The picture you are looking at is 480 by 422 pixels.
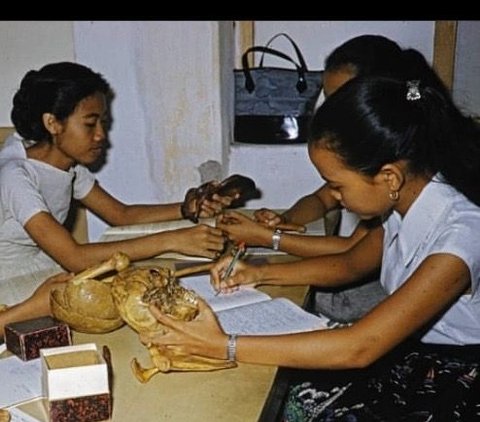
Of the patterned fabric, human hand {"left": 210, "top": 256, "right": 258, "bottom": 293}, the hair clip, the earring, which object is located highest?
the hair clip

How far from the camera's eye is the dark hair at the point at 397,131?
4.75 feet

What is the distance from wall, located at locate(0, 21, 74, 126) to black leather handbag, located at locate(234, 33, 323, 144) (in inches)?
26.8

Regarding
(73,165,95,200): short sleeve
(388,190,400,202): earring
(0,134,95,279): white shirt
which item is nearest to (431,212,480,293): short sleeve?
(388,190,400,202): earring

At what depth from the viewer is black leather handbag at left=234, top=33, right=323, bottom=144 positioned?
9.75ft

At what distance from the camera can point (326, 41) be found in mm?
3227

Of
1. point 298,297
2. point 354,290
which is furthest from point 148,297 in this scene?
point 354,290

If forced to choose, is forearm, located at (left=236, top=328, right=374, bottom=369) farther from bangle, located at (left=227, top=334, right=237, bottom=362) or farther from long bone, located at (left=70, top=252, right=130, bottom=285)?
long bone, located at (left=70, top=252, right=130, bottom=285)

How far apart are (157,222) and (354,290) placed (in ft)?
2.17

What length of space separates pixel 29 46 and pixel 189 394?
1923 mm

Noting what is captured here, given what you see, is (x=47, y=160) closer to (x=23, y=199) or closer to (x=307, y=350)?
(x=23, y=199)

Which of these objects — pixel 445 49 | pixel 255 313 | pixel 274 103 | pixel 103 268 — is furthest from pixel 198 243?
pixel 445 49

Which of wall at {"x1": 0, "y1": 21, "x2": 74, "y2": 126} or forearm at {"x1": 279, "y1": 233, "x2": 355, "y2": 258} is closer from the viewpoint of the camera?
forearm at {"x1": 279, "y1": 233, "x2": 355, "y2": 258}
